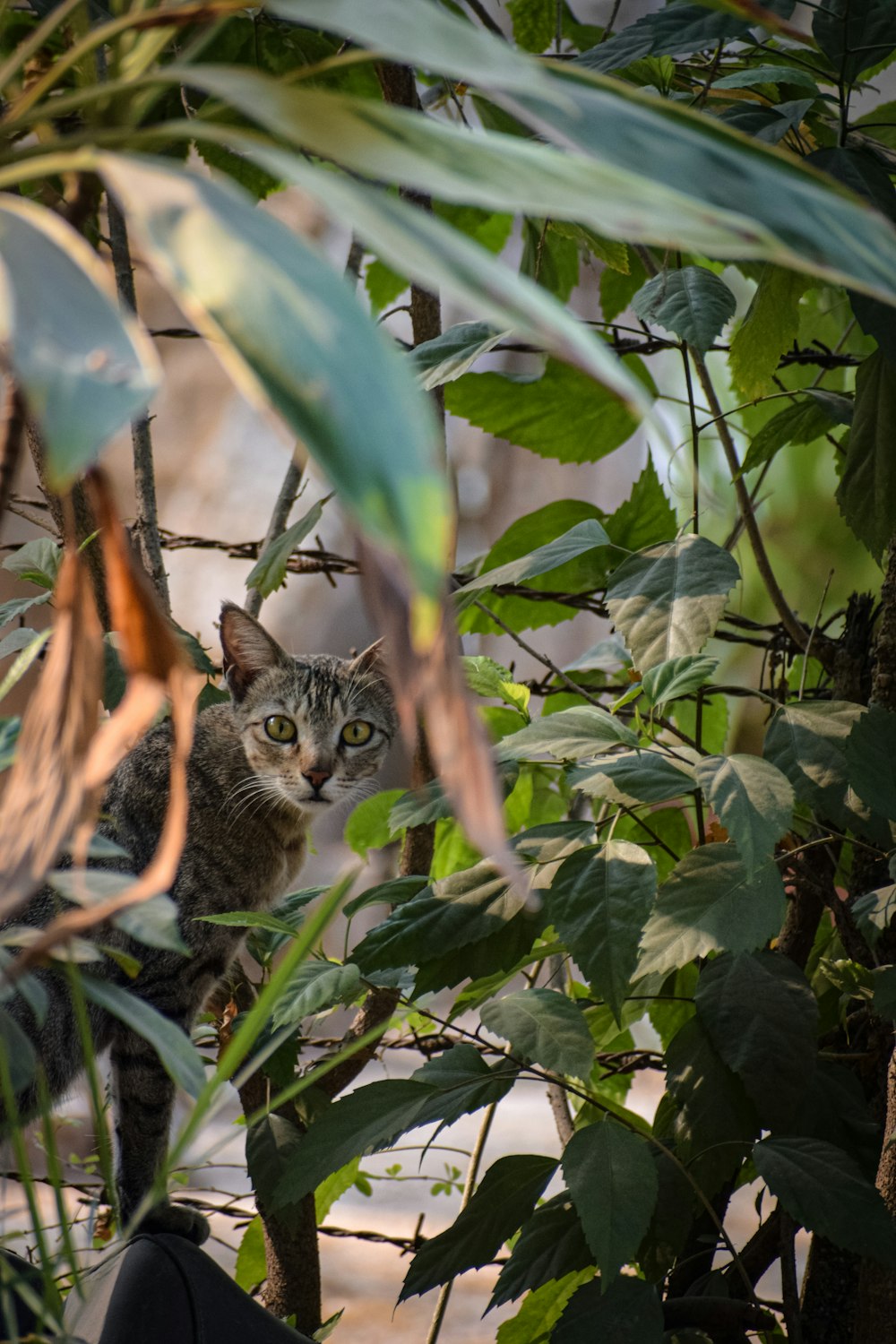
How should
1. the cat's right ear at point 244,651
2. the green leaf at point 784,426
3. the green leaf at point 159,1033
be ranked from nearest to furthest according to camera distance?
1. the green leaf at point 159,1033
2. the green leaf at point 784,426
3. the cat's right ear at point 244,651

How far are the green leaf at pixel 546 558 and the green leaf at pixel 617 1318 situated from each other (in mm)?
409

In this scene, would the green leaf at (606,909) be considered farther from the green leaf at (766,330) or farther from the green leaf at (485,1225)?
the green leaf at (766,330)

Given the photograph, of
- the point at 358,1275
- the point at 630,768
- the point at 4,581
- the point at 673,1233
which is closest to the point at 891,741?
the point at 630,768

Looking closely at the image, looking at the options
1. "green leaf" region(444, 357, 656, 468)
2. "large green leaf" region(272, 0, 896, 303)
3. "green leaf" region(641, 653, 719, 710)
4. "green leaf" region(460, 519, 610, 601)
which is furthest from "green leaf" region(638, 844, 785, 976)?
"green leaf" region(444, 357, 656, 468)

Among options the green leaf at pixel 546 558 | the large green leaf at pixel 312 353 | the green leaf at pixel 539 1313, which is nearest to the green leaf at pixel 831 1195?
the green leaf at pixel 539 1313

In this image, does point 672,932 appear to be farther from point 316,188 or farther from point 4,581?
point 4,581

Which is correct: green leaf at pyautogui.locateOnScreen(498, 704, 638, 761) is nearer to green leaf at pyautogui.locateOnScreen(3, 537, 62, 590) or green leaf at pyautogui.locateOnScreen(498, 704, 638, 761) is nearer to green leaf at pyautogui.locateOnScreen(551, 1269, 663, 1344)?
green leaf at pyautogui.locateOnScreen(551, 1269, 663, 1344)

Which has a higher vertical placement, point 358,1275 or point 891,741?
point 891,741

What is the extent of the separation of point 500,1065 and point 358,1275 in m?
1.16

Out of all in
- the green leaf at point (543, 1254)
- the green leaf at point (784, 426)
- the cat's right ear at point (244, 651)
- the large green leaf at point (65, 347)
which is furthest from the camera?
the cat's right ear at point (244, 651)

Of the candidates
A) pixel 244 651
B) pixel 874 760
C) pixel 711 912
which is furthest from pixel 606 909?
pixel 244 651

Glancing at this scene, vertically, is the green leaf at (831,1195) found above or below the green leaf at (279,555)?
below

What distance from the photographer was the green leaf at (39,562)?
895 mm

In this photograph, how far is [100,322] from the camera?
0.19 meters
